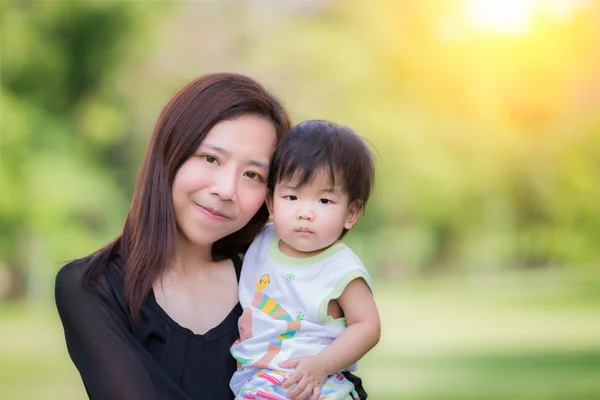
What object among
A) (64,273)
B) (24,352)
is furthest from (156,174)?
(24,352)

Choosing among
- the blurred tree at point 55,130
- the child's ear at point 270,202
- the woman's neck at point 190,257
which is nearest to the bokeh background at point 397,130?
the blurred tree at point 55,130

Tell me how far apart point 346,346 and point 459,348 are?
33.2 ft

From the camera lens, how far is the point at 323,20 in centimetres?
1939

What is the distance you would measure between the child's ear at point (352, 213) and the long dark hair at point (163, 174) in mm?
339

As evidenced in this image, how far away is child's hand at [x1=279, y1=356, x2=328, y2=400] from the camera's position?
6.77 ft

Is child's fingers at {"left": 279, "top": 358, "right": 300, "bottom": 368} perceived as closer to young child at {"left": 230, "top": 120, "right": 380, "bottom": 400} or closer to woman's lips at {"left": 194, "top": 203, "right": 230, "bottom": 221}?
young child at {"left": 230, "top": 120, "right": 380, "bottom": 400}

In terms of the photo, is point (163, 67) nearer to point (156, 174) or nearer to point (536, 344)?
point (536, 344)

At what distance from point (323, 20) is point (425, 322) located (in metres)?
7.99

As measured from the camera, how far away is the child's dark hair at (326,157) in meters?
2.16

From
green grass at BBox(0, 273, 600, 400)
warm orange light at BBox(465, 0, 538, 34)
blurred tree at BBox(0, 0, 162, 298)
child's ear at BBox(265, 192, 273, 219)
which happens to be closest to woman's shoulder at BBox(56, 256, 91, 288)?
child's ear at BBox(265, 192, 273, 219)

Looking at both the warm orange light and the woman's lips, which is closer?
the woman's lips

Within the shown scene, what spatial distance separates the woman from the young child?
0.08 metres

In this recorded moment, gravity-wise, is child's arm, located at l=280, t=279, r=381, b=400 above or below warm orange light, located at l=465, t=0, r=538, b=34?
below

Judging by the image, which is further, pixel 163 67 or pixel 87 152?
pixel 163 67
